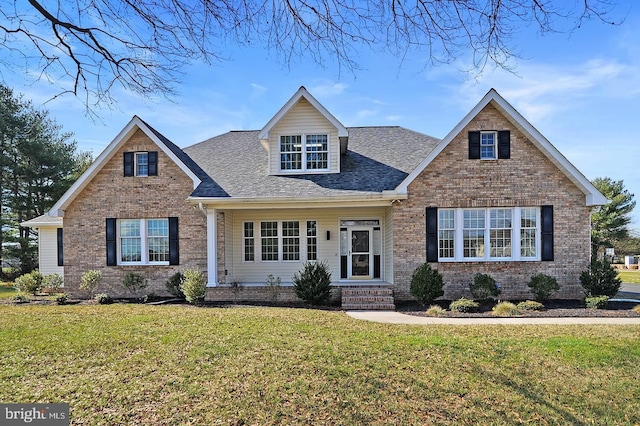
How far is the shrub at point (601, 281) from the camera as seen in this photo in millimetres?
11805

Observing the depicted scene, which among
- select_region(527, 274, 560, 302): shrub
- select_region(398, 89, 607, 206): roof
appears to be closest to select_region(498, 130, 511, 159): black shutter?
select_region(398, 89, 607, 206): roof

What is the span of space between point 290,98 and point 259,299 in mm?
7223

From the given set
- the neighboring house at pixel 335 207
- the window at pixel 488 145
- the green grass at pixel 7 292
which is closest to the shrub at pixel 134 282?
the neighboring house at pixel 335 207

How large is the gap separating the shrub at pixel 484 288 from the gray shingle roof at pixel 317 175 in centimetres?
405

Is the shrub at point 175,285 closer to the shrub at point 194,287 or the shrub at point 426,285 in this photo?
the shrub at point 194,287

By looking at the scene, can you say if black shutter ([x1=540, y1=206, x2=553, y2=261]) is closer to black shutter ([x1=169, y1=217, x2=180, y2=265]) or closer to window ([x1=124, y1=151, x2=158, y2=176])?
black shutter ([x1=169, y1=217, x2=180, y2=265])

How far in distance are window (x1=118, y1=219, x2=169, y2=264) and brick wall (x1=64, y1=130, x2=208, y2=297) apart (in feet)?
0.91

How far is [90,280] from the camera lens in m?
13.5

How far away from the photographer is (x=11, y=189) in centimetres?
2753

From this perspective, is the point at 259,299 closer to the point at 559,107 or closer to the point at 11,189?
the point at 559,107

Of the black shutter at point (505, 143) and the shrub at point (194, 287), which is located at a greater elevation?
the black shutter at point (505, 143)

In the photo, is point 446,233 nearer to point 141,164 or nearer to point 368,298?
point 368,298

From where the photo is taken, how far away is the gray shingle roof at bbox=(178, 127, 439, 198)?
43.7 feet

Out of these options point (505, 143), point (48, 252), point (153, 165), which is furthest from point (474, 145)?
point (48, 252)
